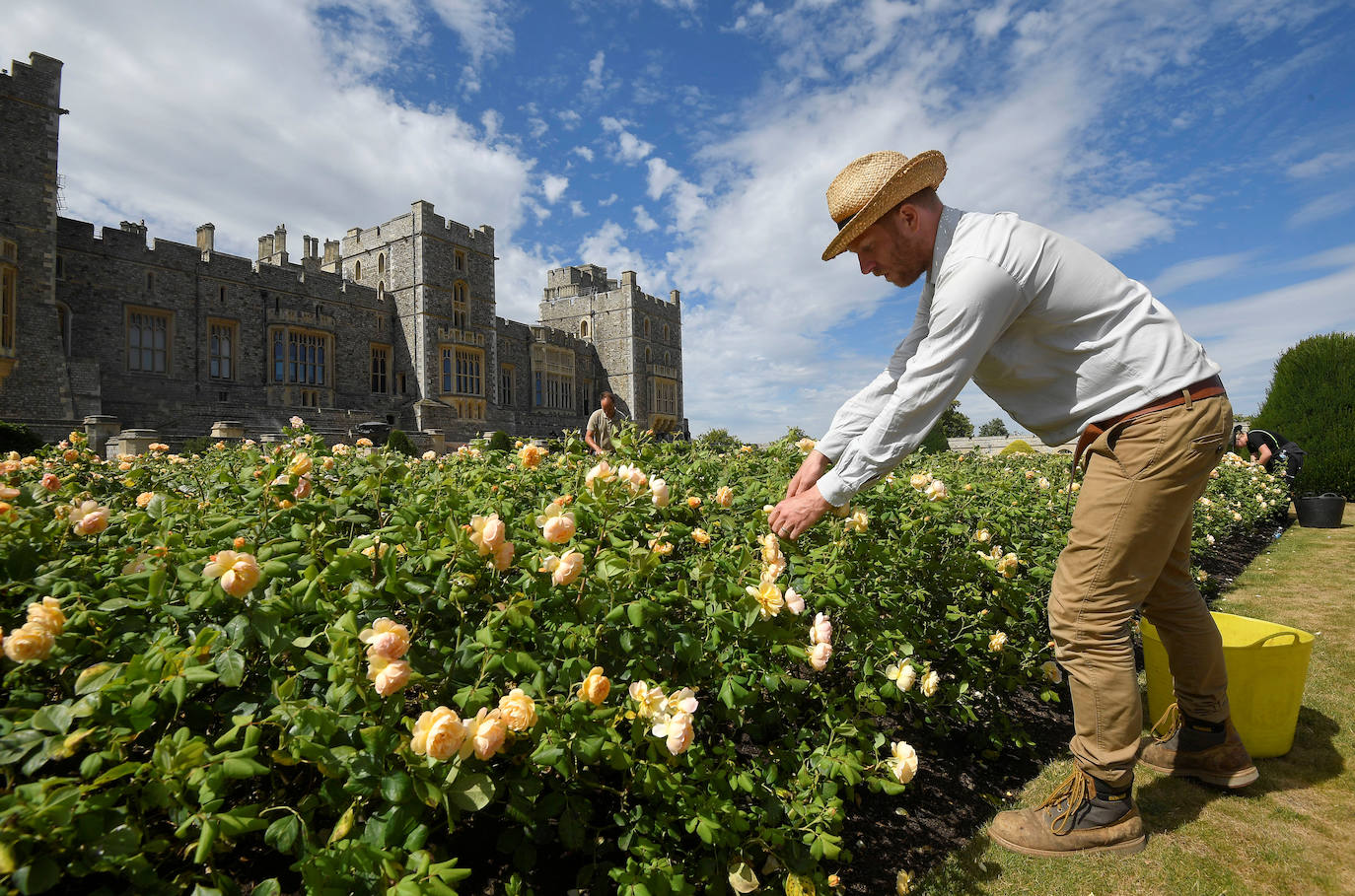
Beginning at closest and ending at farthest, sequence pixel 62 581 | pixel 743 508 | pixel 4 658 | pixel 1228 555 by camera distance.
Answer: pixel 4 658, pixel 62 581, pixel 743 508, pixel 1228 555

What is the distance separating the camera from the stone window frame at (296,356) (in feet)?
77.9

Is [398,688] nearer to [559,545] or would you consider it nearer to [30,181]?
[559,545]

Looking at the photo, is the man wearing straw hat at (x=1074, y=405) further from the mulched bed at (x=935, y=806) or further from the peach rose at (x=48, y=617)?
the peach rose at (x=48, y=617)

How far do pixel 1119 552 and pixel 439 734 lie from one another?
199cm

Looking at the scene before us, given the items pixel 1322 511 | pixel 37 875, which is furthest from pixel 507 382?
pixel 37 875

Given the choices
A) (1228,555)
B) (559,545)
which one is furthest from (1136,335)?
(1228,555)

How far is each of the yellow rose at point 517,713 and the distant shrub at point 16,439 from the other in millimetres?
14666

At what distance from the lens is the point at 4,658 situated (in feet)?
3.89

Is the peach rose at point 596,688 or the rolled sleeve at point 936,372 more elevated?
the rolled sleeve at point 936,372

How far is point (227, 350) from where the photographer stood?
22.6 m

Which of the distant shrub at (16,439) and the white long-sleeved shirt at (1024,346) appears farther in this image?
the distant shrub at (16,439)

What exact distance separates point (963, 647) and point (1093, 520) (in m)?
0.71

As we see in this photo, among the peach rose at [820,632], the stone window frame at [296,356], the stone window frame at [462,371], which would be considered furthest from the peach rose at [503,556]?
the stone window frame at [462,371]

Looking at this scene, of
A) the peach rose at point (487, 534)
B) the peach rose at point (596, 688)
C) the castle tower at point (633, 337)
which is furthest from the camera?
the castle tower at point (633, 337)
